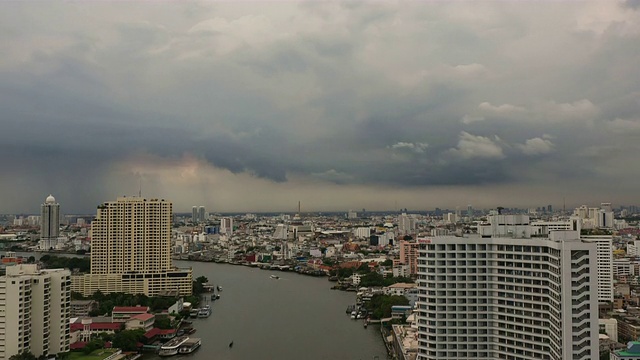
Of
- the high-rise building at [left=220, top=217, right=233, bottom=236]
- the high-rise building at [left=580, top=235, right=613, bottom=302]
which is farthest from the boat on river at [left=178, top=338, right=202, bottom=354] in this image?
the high-rise building at [left=220, top=217, right=233, bottom=236]

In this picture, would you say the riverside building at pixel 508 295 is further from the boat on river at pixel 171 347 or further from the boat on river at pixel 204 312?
the boat on river at pixel 204 312

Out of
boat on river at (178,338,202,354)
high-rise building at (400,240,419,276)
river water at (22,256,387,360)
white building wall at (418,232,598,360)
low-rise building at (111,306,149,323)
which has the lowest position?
river water at (22,256,387,360)

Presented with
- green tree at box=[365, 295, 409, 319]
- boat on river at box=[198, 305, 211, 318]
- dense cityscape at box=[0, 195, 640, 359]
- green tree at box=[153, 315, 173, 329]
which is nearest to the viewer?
dense cityscape at box=[0, 195, 640, 359]

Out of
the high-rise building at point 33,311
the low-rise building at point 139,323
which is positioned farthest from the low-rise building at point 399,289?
the high-rise building at point 33,311

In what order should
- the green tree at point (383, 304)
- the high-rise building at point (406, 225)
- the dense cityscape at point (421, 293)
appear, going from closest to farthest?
the dense cityscape at point (421, 293) → the green tree at point (383, 304) → the high-rise building at point (406, 225)

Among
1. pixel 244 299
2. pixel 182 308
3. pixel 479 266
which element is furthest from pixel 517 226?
pixel 244 299

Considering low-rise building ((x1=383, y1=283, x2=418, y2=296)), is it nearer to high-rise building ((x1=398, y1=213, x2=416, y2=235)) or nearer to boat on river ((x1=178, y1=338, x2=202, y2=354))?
boat on river ((x1=178, y1=338, x2=202, y2=354))

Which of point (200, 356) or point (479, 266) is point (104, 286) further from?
point (479, 266)

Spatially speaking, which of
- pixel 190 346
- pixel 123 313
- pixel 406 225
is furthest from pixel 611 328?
pixel 406 225
